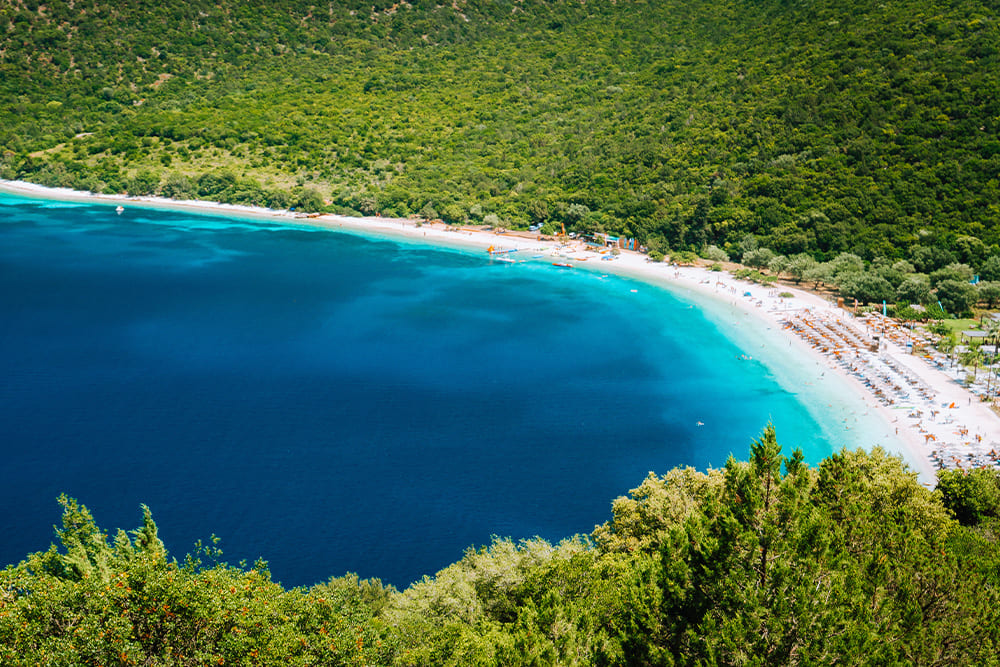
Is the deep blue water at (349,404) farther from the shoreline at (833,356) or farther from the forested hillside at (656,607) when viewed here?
the forested hillside at (656,607)

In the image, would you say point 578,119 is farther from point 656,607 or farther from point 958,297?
point 656,607

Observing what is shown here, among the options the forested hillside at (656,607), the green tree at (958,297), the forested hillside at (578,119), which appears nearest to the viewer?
the forested hillside at (656,607)

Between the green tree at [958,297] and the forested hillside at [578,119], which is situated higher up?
the forested hillside at [578,119]

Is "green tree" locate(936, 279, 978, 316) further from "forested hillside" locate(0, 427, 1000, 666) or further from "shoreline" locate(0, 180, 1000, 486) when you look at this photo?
"forested hillside" locate(0, 427, 1000, 666)

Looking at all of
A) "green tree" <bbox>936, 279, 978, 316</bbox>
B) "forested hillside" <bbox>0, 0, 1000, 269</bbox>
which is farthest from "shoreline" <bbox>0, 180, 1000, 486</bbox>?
"forested hillside" <bbox>0, 0, 1000, 269</bbox>

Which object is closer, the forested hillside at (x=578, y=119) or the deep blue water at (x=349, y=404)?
the deep blue water at (x=349, y=404)

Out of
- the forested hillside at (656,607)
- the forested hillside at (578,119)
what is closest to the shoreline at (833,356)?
the forested hillside at (578,119)

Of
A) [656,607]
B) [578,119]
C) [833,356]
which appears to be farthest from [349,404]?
[578,119]
